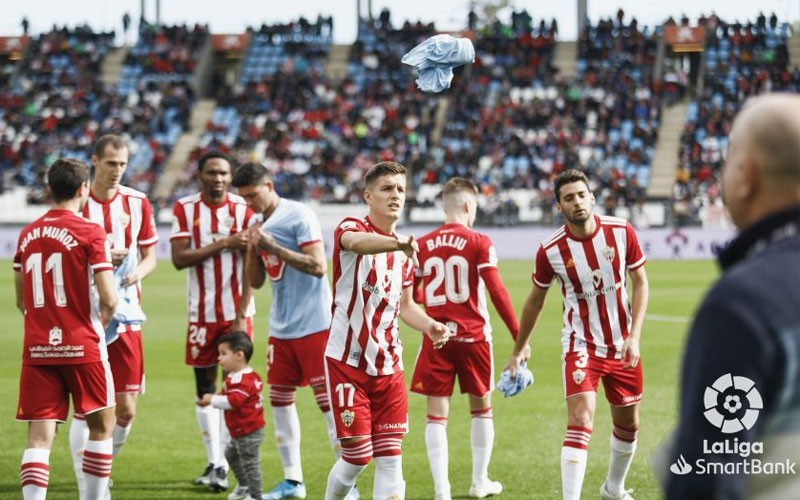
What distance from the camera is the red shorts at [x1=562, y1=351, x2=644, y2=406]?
21.4 feet

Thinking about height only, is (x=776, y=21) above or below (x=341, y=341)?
above

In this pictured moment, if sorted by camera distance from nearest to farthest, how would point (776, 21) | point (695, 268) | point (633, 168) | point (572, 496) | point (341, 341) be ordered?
1. point (341, 341)
2. point (572, 496)
3. point (695, 268)
4. point (633, 168)
5. point (776, 21)

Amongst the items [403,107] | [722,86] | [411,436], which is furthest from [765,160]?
[722,86]

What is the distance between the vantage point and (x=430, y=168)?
124 feet

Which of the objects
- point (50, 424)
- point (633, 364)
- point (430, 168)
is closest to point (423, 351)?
point (633, 364)

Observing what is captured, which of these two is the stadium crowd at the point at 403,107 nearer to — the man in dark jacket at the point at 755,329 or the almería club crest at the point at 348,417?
the almería club crest at the point at 348,417

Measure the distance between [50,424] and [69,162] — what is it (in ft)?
4.61

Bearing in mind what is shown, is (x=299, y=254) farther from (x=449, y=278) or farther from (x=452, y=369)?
(x=452, y=369)

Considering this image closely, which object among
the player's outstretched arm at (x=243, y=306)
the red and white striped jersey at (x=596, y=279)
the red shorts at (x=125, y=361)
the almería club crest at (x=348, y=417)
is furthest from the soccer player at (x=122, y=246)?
the red and white striped jersey at (x=596, y=279)

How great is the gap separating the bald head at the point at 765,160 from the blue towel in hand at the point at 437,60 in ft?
14.1

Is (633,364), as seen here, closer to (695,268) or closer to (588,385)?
(588,385)

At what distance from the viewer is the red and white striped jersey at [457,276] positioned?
288 inches

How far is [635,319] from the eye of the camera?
6625 mm

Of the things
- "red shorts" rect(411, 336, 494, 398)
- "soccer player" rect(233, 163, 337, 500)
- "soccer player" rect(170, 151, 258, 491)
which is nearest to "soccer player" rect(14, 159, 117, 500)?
"soccer player" rect(233, 163, 337, 500)
